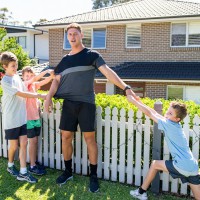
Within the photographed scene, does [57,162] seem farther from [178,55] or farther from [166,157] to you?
[178,55]

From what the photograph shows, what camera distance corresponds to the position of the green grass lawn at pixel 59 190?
4.13 m

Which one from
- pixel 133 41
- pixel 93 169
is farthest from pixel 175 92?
pixel 93 169

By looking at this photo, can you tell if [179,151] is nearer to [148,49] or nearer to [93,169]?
[93,169]

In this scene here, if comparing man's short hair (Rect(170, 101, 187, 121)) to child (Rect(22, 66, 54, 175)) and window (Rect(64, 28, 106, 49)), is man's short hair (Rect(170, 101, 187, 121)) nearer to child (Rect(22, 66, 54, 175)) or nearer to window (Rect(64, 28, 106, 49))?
child (Rect(22, 66, 54, 175))

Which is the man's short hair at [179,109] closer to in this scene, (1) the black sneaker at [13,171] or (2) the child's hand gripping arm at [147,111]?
(2) the child's hand gripping arm at [147,111]

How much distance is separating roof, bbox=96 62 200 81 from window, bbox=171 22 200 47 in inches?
42.5

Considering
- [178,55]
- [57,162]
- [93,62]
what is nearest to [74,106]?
[93,62]

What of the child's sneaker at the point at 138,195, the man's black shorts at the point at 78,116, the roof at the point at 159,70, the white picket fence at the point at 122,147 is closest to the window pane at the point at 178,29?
the roof at the point at 159,70

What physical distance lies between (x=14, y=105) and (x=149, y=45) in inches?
510

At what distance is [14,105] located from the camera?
448cm

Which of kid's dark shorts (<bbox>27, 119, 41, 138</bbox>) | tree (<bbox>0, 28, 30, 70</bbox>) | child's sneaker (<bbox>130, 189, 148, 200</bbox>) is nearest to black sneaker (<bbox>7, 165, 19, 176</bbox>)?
kid's dark shorts (<bbox>27, 119, 41, 138</bbox>)

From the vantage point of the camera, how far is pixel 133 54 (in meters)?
16.9

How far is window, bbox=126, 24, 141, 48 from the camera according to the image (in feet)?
54.8

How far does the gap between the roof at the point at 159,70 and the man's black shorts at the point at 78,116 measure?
10.3 meters
